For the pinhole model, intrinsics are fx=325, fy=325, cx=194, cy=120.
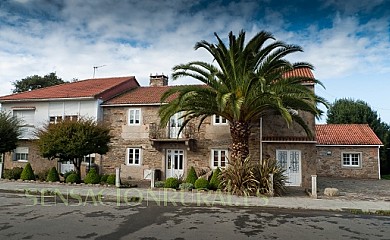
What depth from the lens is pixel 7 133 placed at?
2206 cm

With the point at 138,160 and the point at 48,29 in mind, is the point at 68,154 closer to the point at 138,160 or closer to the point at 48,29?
the point at 138,160

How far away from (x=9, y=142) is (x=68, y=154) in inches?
249

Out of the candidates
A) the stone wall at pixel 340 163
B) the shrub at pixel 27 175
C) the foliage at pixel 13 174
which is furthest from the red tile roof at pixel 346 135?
the foliage at pixel 13 174

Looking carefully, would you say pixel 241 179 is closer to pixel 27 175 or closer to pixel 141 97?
pixel 141 97

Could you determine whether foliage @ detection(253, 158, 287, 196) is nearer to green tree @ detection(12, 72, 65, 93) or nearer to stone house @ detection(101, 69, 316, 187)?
stone house @ detection(101, 69, 316, 187)

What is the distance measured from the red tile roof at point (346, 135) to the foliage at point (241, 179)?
15.6 meters

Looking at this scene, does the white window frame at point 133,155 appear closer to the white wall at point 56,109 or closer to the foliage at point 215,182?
the white wall at point 56,109

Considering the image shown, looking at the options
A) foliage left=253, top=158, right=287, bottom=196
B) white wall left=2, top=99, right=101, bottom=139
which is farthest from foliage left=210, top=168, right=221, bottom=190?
white wall left=2, top=99, right=101, bottom=139

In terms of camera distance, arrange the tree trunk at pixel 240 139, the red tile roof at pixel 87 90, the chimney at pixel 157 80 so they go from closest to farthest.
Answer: the tree trunk at pixel 240 139
the red tile roof at pixel 87 90
the chimney at pixel 157 80

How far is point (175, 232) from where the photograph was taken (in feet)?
27.2

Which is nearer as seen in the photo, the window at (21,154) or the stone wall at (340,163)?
the window at (21,154)

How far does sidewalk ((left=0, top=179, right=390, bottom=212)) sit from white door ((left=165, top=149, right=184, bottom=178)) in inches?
221

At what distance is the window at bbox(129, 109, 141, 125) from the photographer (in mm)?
23609

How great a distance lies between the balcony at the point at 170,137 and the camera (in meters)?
21.9
